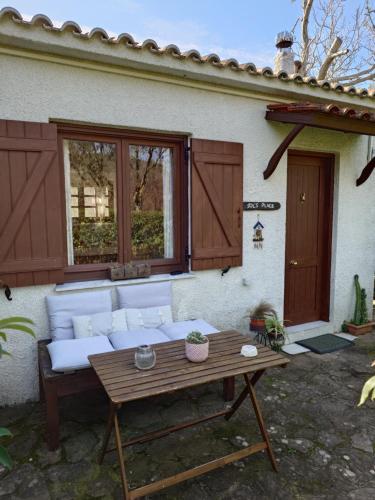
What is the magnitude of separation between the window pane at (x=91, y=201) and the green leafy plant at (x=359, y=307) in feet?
13.2

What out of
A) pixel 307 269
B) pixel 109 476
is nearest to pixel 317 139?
pixel 307 269

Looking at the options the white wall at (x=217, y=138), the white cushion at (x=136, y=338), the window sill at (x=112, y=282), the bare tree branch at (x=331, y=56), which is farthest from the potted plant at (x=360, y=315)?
the bare tree branch at (x=331, y=56)

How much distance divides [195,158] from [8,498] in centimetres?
351

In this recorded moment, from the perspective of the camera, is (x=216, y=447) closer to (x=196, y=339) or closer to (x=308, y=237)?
(x=196, y=339)

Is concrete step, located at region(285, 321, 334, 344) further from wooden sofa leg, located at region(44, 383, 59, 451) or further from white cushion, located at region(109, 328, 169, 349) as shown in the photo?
wooden sofa leg, located at region(44, 383, 59, 451)

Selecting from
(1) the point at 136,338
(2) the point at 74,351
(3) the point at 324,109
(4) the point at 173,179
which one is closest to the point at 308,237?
(3) the point at 324,109

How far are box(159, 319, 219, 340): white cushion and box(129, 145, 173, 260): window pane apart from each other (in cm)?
96

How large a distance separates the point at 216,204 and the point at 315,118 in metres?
1.51

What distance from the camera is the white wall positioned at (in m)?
3.32

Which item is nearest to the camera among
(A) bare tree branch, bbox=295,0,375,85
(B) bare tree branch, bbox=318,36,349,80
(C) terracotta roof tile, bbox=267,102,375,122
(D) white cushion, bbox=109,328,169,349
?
(D) white cushion, bbox=109,328,169,349

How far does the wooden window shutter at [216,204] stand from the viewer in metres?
4.10

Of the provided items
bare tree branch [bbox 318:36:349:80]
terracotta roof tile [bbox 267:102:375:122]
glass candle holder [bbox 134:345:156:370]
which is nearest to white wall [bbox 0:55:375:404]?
terracotta roof tile [bbox 267:102:375:122]

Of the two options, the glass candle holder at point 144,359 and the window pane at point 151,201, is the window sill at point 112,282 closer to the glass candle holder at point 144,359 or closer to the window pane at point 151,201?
the window pane at point 151,201

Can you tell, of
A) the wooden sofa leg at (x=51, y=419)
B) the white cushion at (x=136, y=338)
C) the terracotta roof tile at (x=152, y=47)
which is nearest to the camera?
the wooden sofa leg at (x=51, y=419)
